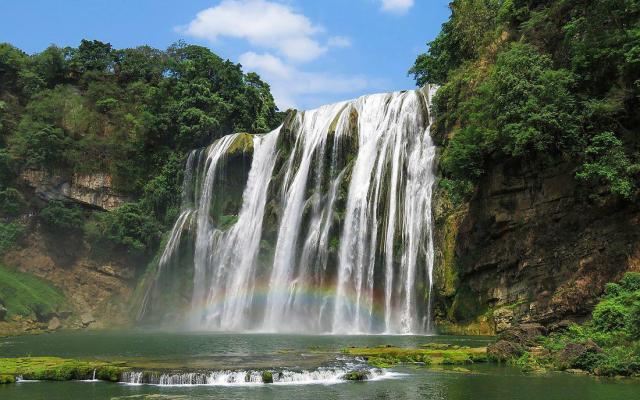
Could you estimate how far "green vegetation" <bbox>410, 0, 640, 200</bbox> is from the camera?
81.3 ft

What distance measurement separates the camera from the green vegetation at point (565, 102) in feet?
81.3

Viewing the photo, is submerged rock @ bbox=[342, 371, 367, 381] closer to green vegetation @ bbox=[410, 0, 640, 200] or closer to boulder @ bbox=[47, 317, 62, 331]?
green vegetation @ bbox=[410, 0, 640, 200]

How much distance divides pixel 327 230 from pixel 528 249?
42.5 ft

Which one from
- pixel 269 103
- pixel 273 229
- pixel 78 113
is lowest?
pixel 273 229

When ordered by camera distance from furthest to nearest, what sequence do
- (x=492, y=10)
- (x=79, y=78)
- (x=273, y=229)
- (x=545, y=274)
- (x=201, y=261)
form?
(x=79, y=78) → (x=201, y=261) → (x=273, y=229) → (x=492, y=10) → (x=545, y=274)

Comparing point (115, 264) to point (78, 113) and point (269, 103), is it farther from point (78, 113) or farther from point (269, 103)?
point (269, 103)

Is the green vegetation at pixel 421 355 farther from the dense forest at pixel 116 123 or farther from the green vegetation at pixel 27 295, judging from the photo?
the dense forest at pixel 116 123

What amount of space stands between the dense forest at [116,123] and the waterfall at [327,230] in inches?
171

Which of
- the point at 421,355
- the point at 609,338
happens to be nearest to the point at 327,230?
the point at 421,355

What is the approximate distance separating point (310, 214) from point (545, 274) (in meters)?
16.7

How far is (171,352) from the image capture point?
23516mm

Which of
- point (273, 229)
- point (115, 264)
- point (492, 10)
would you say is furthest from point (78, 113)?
point (492, 10)

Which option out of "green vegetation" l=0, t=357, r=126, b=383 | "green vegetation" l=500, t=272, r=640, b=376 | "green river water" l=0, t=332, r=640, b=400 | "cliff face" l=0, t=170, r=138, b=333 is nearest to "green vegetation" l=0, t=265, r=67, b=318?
"cliff face" l=0, t=170, r=138, b=333

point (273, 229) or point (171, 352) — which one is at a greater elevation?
point (273, 229)
